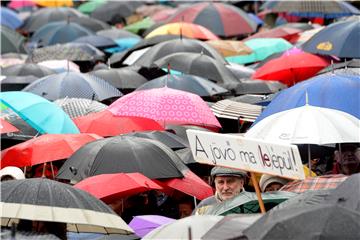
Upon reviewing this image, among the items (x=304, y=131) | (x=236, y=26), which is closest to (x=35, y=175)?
(x=304, y=131)

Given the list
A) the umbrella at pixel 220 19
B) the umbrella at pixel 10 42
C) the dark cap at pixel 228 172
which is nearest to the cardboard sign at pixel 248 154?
the dark cap at pixel 228 172

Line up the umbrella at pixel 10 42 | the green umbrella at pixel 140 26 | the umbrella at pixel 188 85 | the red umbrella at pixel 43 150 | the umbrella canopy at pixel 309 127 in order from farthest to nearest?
the green umbrella at pixel 140 26, the umbrella at pixel 10 42, the umbrella at pixel 188 85, the red umbrella at pixel 43 150, the umbrella canopy at pixel 309 127

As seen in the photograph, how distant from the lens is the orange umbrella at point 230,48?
19438 mm

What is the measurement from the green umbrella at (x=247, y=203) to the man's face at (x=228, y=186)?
2.21 feet

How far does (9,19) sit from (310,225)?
69.3 ft

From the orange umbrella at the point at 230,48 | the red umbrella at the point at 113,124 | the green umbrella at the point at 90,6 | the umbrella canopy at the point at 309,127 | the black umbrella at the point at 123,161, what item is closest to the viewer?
the umbrella canopy at the point at 309,127

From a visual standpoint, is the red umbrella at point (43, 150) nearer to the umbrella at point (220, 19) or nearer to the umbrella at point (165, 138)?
the umbrella at point (165, 138)

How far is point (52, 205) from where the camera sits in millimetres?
7484

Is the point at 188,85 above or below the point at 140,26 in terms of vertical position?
above

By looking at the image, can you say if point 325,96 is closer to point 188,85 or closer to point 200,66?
point 188,85

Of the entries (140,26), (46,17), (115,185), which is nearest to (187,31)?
(140,26)

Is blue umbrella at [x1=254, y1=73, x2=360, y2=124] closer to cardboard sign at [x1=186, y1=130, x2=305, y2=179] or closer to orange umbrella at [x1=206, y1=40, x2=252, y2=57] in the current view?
cardboard sign at [x1=186, y1=130, x2=305, y2=179]

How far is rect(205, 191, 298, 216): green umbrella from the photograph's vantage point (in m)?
8.34

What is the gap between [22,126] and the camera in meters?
12.8
